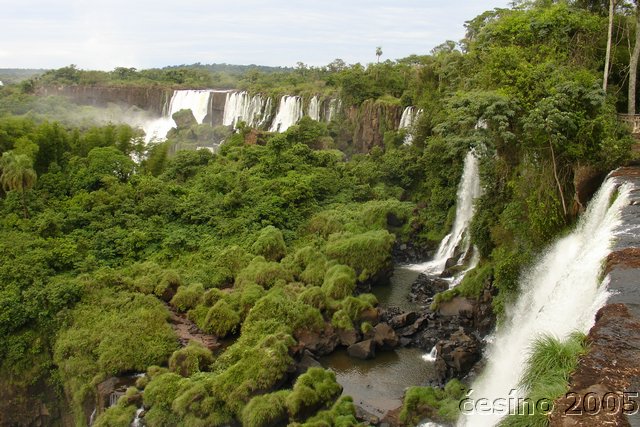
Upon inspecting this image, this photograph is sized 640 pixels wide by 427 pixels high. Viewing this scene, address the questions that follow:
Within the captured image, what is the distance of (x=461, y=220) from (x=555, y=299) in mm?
16228

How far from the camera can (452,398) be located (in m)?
15.2

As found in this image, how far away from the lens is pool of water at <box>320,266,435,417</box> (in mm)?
16797

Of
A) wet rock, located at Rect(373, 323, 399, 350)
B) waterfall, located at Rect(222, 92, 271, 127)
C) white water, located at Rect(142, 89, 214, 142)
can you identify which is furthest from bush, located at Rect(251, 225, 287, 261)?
white water, located at Rect(142, 89, 214, 142)

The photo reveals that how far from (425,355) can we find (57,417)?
Result: 13521 mm

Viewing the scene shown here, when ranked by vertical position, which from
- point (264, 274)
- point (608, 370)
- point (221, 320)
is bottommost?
point (221, 320)

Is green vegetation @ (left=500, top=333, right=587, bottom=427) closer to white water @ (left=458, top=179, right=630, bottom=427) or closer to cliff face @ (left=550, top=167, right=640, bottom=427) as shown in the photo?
cliff face @ (left=550, top=167, right=640, bottom=427)

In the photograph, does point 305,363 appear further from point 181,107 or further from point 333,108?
point 181,107

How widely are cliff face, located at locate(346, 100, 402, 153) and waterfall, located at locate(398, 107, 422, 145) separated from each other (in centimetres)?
162

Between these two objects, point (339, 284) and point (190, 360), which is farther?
point (339, 284)

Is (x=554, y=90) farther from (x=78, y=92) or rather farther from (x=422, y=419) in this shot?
(x=78, y=92)

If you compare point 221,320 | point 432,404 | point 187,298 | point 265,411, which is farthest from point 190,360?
point 432,404

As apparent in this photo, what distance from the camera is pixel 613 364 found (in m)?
7.91

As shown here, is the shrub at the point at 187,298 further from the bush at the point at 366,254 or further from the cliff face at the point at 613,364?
the cliff face at the point at 613,364

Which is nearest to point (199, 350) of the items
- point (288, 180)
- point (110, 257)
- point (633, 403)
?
point (110, 257)
